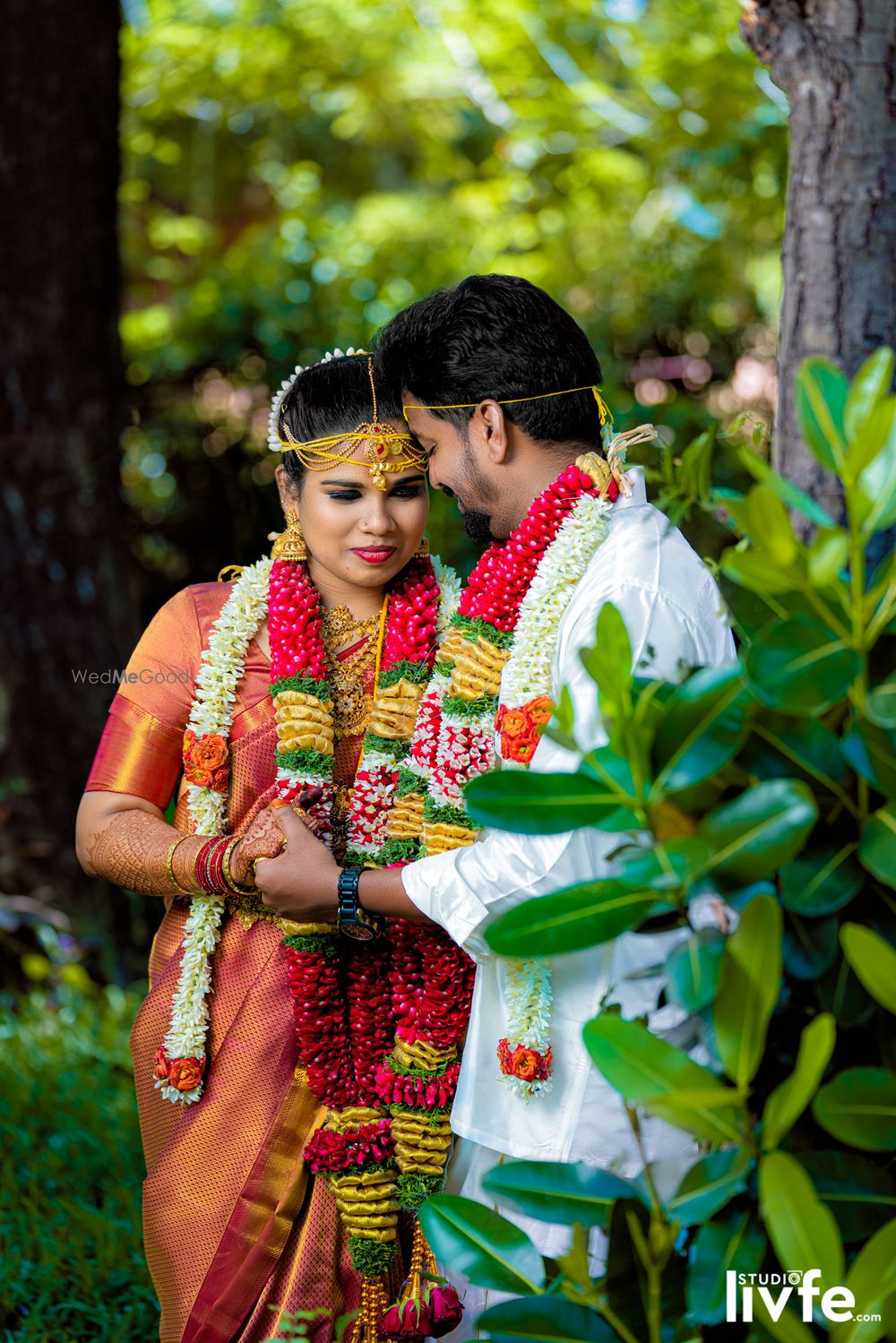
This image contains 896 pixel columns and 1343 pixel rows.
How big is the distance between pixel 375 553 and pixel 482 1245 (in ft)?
5.00

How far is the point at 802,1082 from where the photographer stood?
127 cm

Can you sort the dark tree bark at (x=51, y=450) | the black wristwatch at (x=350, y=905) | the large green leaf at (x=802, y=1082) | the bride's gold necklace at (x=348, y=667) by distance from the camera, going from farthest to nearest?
the dark tree bark at (x=51, y=450) → the bride's gold necklace at (x=348, y=667) → the black wristwatch at (x=350, y=905) → the large green leaf at (x=802, y=1082)

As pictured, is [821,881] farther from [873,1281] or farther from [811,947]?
[873,1281]

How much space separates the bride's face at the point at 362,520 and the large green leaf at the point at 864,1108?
1643mm

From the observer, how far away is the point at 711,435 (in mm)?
1902

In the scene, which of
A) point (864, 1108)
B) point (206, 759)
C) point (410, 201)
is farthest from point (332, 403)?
point (410, 201)

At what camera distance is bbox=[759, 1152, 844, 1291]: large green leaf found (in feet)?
4.19

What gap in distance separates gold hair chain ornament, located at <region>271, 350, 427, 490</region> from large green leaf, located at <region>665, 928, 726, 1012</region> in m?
1.57

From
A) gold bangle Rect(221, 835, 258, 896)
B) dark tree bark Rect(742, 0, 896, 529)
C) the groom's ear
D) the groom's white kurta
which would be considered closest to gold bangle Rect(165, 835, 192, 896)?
gold bangle Rect(221, 835, 258, 896)

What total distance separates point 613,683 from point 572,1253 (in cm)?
63

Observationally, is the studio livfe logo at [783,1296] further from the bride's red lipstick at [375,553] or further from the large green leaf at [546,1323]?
the bride's red lipstick at [375,553]

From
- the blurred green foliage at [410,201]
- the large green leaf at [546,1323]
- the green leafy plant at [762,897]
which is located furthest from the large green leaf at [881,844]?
the blurred green foliage at [410,201]

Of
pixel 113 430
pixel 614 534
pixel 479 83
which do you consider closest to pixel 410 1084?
pixel 614 534

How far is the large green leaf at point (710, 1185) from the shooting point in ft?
4.43
